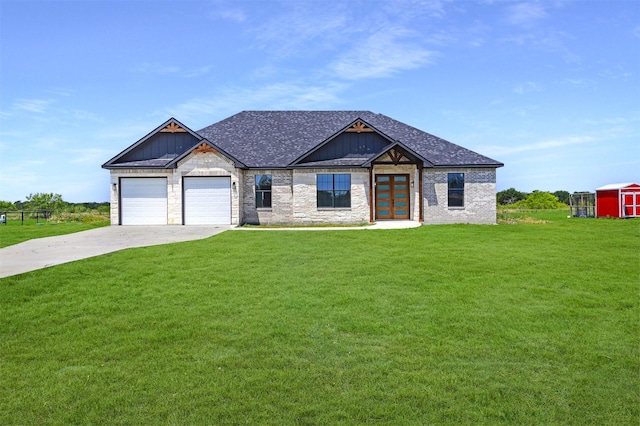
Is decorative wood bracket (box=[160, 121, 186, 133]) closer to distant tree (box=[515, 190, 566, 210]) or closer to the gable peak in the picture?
the gable peak

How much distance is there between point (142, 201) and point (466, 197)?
18043 mm

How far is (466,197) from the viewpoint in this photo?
84.0ft

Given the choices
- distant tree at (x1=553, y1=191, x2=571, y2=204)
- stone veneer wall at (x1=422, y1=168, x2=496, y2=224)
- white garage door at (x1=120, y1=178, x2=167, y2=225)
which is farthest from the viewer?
distant tree at (x1=553, y1=191, x2=571, y2=204)

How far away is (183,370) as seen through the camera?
18.3ft

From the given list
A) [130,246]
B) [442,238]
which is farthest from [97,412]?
[442,238]

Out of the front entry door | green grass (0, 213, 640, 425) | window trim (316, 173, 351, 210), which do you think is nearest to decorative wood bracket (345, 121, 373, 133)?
window trim (316, 173, 351, 210)

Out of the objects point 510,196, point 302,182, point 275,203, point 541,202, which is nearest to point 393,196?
point 302,182

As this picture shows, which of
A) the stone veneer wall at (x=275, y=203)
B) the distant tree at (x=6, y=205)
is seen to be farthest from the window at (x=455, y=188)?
the distant tree at (x=6, y=205)

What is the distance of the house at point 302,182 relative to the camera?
24.5 m

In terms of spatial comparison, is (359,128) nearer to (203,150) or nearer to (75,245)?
(203,150)

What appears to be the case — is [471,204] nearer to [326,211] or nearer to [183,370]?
[326,211]

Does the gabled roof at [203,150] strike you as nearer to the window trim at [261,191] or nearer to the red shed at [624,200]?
the window trim at [261,191]

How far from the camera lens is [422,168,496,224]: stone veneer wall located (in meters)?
25.5

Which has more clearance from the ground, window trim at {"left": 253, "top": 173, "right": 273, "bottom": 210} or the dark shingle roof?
the dark shingle roof
